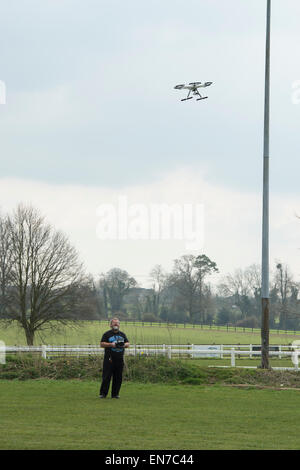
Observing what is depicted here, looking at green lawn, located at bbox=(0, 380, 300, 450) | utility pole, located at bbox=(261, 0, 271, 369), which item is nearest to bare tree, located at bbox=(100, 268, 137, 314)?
utility pole, located at bbox=(261, 0, 271, 369)

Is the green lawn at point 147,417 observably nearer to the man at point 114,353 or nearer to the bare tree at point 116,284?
the man at point 114,353

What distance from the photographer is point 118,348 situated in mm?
15555

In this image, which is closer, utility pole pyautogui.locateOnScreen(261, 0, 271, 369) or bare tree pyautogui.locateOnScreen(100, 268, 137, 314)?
utility pole pyautogui.locateOnScreen(261, 0, 271, 369)

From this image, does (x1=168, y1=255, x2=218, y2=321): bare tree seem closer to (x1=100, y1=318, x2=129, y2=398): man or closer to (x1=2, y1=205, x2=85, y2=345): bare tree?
(x1=2, y1=205, x2=85, y2=345): bare tree

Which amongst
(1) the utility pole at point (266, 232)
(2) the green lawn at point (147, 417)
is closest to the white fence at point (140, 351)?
(1) the utility pole at point (266, 232)

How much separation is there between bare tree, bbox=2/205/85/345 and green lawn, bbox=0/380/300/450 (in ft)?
104

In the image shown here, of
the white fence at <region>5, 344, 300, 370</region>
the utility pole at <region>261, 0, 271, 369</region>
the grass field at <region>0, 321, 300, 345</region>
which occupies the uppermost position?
the utility pole at <region>261, 0, 271, 369</region>

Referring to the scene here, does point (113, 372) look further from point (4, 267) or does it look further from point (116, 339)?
point (4, 267)

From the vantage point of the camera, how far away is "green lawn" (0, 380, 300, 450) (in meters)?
9.60

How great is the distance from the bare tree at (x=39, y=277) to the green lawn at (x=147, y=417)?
31.7m

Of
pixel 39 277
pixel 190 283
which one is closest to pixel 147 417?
pixel 39 277
